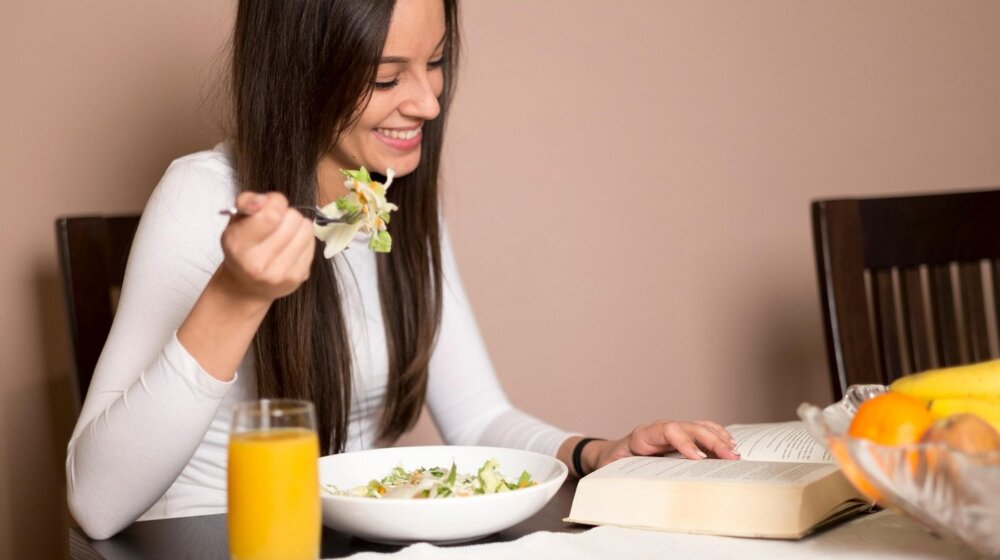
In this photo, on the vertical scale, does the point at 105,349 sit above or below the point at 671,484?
above

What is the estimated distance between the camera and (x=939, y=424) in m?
0.67

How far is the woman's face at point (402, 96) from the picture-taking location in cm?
124

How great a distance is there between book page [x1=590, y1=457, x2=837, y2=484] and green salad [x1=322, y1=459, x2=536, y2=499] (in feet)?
0.26

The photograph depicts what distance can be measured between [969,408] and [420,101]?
2.46 feet

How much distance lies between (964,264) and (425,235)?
74 cm

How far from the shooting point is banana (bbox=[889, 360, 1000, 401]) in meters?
0.75

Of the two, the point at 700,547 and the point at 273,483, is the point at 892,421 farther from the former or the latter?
the point at 273,483

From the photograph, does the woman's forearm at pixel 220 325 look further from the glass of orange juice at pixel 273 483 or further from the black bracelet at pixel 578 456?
the black bracelet at pixel 578 456

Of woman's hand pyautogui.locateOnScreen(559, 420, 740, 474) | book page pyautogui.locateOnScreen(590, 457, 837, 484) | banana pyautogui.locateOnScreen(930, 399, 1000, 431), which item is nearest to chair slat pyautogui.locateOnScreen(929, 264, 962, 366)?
woman's hand pyautogui.locateOnScreen(559, 420, 740, 474)

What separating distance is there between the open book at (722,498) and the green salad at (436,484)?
0.07m

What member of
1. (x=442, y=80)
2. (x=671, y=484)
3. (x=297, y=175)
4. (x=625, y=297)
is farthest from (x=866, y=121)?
(x=671, y=484)

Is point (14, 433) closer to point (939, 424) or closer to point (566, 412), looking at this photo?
point (566, 412)

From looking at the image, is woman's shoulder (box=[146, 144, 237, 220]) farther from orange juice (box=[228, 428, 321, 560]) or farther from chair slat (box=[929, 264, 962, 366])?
chair slat (box=[929, 264, 962, 366])

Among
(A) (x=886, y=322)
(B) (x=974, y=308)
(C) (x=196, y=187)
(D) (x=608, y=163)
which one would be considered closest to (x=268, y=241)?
(C) (x=196, y=187)
